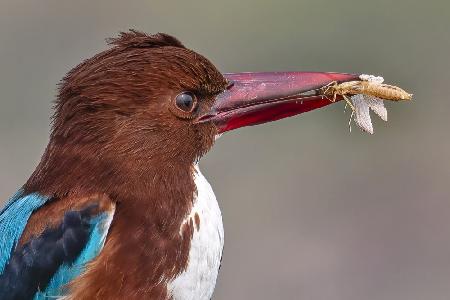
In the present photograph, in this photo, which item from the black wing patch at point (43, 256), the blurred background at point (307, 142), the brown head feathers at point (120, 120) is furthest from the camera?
the blurred background at point (307, 142)

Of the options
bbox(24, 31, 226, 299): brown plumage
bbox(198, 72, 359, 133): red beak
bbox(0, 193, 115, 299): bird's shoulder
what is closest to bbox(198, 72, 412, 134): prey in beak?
bbox(198, 72, 359, 133): red beak

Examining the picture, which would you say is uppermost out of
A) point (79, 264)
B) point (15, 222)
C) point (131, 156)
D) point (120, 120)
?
point (120, 120)

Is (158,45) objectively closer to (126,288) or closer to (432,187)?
(126,288)

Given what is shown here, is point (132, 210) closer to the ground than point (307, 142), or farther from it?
closer to the ground

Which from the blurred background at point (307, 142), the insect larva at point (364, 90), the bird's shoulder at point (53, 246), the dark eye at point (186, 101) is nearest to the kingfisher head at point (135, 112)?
the dark eye at point (186, 101)

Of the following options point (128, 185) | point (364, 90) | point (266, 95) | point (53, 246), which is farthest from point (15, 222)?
point (364, 90)

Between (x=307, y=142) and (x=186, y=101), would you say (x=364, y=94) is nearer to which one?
(x=186, y=101)

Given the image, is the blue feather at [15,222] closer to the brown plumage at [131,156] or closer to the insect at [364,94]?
the brown plumage at [131,156]

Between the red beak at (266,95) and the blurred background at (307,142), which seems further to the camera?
the blurred background at (307,142)

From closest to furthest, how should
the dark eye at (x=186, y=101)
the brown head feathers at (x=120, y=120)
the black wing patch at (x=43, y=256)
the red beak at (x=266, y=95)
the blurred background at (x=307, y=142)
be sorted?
the black wing patch at (x=43, y=256) → the brown head feathers at (x=120, y=120) → the dark eye at (x=186, y=101) → the red beak at (x=266, y=95) → the blurred background at (x=307, y=142)
